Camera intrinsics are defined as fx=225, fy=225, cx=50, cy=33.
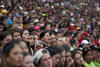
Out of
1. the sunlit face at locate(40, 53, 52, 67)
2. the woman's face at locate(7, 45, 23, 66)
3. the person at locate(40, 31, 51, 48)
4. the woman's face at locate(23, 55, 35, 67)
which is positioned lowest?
the person at locate(40, 31, 51, 48)

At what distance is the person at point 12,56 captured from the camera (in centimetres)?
344

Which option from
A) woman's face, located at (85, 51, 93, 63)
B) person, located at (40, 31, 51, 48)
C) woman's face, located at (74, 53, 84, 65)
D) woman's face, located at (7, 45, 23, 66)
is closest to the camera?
woman's face, located at (7, 45, 23, 66)

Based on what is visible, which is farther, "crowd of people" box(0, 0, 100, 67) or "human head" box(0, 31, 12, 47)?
"human head" box(0, 31, 12, 47)

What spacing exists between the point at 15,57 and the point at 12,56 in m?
0.05

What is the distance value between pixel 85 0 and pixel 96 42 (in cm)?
1440

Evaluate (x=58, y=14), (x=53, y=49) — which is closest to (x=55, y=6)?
(x=58, y=14)

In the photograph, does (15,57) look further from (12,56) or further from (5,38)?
(5,38)

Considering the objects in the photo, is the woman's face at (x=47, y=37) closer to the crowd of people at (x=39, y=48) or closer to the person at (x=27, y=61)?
the crowd of people at (x=39, y=48)

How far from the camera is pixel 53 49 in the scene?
16.4ft

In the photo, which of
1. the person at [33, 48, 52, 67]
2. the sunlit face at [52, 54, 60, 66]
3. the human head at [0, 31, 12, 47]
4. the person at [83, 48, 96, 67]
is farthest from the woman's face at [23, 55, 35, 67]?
the person at [83, 48, 96, 67]


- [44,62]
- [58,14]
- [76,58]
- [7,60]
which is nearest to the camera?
[7,60]

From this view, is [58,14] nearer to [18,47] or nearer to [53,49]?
[53,49]

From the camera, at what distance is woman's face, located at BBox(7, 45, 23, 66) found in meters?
3.44

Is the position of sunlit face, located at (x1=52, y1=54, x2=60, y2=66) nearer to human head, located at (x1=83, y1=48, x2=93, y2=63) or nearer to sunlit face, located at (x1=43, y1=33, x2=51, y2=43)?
sunlit face, located at (x1=43, y1=33, x2=51, y2=43)
